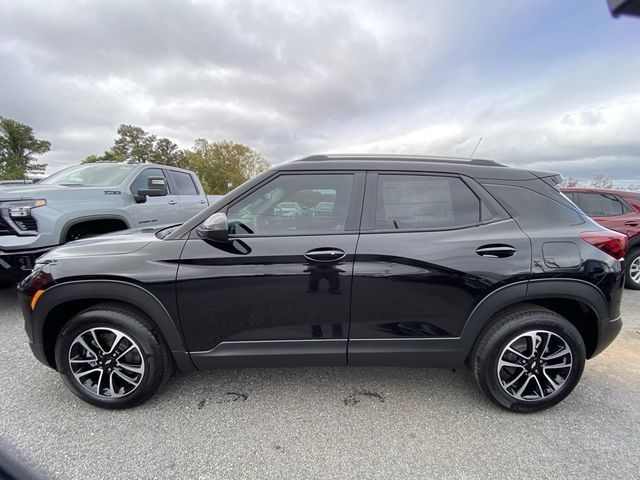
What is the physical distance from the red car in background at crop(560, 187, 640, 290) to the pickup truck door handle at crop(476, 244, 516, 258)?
4.59 metres

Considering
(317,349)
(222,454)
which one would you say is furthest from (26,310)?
(317,349)

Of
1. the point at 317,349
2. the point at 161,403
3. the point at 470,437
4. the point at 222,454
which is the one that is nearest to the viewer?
the point at 222,454

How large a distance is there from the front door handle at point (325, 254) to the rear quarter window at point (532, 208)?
3.87ft

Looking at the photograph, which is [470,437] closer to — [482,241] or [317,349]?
[317,349]

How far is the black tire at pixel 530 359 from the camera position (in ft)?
7.19

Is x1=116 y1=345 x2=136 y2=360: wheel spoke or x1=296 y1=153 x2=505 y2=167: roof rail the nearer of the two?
x1=116 y1=345 x2=136 y2=360: wheel spoke

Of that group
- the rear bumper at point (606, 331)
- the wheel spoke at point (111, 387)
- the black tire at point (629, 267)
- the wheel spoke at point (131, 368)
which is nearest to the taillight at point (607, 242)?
the rear bumper at point (606, 331)

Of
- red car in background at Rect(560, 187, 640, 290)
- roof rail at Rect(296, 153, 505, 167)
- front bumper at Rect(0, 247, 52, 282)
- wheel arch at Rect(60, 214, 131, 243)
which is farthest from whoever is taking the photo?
red car in background at Rect(560, 187, 640, 290)

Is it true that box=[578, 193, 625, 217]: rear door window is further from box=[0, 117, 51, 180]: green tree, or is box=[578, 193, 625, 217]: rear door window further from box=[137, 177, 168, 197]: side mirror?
box=[0, 117, 51, 180]: green tree

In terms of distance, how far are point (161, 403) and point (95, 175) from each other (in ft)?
14.4

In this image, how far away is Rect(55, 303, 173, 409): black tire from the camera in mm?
2197

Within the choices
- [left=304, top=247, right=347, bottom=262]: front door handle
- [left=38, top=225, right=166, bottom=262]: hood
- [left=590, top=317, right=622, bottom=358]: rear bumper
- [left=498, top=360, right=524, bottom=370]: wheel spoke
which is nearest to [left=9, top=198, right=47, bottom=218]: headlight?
[left=38, top=225, right=166, bottom=262]: hood

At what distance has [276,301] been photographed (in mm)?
2143

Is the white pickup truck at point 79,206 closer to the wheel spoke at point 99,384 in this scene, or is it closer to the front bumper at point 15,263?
the front bumper at point 15,263
